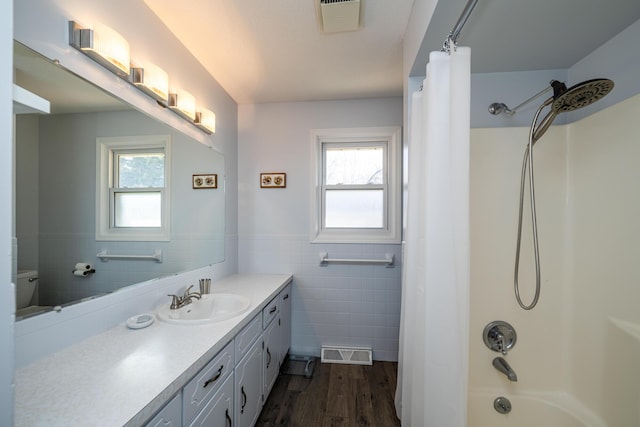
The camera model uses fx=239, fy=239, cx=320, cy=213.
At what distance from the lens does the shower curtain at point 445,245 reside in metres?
0.92

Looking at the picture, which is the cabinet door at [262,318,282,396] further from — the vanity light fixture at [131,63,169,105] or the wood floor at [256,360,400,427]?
the vanity light fixture at [131,63,169,105]

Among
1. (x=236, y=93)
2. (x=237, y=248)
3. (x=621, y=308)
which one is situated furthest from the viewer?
(x=237, y=248)

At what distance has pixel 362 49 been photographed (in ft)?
5.39

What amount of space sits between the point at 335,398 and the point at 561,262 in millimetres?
1718

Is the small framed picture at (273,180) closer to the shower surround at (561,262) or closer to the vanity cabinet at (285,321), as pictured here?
the vanity cabinet at (285,321)

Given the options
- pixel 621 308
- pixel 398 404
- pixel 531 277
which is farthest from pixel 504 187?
pixel 398 404

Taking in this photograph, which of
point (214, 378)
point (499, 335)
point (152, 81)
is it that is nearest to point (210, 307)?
point (214, 378)

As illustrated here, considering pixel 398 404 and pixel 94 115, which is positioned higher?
pixel 94 115

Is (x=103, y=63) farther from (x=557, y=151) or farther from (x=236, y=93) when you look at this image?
(x=557, y=151)

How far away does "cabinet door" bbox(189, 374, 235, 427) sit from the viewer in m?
0.93

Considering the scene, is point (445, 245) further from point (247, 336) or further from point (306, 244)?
point (306, 244)

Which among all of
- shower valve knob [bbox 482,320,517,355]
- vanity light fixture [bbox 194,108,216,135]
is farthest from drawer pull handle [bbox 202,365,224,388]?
vanity light fixture [bbox 194,108,216,135]

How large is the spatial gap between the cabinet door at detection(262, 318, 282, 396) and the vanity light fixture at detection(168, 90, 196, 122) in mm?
1541

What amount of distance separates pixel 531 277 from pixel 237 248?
7.49 ft
